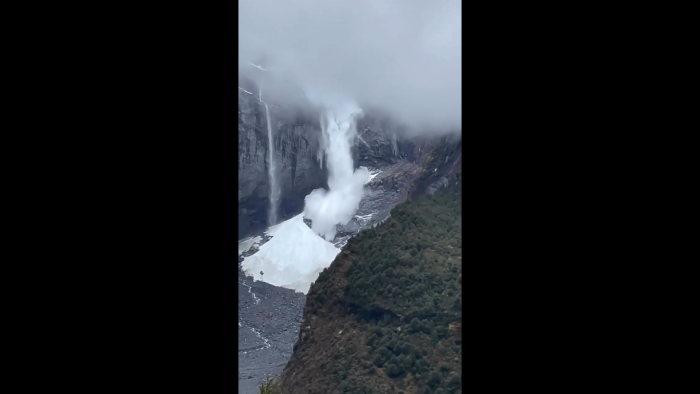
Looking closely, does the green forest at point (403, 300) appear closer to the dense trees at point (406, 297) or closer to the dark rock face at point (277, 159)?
the dense trees at point (406, 297)

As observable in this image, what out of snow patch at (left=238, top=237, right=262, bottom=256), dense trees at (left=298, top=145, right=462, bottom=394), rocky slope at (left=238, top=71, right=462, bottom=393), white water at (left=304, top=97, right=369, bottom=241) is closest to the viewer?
dense trees at (left=298, top=145, right=462, bottom=394)

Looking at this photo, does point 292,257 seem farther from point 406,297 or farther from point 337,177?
point 406,297

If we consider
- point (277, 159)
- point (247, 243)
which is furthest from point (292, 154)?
point (247, 243)

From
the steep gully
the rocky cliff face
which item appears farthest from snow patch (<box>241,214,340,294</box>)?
the rocky cliff face

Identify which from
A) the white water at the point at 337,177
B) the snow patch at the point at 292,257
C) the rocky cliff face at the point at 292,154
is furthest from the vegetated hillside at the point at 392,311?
the rocky cliff face at the point at 292,154

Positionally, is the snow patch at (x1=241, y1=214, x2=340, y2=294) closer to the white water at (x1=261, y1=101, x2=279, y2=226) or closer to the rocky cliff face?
the white water at (x1=261, y1=101, x2=279, y2=226)
